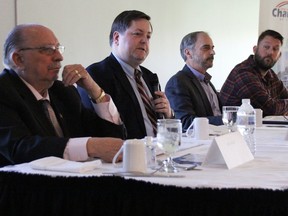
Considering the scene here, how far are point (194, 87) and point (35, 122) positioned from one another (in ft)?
6.60

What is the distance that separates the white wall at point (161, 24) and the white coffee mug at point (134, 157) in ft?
7.32

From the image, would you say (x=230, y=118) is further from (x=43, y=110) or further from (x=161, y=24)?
(x=161, y=24)

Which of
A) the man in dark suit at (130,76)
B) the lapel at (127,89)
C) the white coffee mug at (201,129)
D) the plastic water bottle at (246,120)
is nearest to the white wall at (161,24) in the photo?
the man in dark suit at (130,76)

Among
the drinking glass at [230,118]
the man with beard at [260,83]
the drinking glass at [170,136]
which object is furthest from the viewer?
the man with beard at [260,83]

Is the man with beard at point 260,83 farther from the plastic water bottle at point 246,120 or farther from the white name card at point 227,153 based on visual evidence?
the white name card at point 227,153

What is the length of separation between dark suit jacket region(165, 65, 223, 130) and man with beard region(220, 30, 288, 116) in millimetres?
754

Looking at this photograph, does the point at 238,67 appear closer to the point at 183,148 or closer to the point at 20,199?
the point at 183,148

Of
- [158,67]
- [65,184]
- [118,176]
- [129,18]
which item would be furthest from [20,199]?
[158,67]

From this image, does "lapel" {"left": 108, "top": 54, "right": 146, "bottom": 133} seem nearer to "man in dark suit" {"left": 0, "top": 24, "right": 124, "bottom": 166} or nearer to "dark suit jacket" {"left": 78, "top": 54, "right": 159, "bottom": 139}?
"dark suit jacket" {"left": 78, "top": 54, "right": 159, "bottom": 139}

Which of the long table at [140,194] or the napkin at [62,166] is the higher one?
the napkin at [62,166]

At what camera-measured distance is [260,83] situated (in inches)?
181

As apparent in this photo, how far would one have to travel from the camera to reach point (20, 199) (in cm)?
144

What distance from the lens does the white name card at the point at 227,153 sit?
167cm

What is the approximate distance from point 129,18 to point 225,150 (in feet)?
5.31
